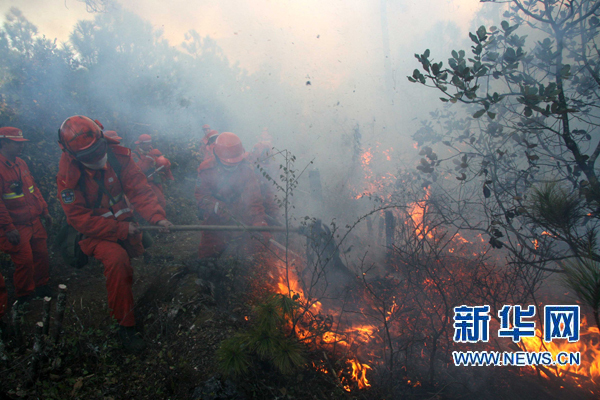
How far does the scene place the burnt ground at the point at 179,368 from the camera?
243 cm

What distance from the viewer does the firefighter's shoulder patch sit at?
10.2ft

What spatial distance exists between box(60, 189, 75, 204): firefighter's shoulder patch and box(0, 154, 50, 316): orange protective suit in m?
1.37

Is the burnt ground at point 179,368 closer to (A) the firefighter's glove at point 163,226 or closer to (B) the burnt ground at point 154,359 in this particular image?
(B) the burnt ground at point 154,359

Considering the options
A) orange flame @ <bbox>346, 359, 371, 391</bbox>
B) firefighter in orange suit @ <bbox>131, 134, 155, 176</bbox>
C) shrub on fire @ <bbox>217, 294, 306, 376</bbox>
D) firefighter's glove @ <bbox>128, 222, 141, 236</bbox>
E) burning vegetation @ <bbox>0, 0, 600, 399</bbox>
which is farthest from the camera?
firefighter in orange suit @ <bbox>131, 134, 155, 176</bbox>

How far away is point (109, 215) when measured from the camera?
3.37 metres

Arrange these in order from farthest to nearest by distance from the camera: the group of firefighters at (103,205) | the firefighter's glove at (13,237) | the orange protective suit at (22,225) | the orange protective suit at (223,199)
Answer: the orange protective suit at (223,199)
the orange protective suit at (22,225)
the firefighter's glove at (13,237)
the group of firefighters at (103,205)

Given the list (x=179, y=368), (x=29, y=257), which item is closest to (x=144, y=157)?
(x=29, y=257)

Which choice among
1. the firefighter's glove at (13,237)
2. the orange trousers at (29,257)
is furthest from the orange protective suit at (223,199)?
the firefighter's glove at (13,237)

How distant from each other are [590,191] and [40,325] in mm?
4518

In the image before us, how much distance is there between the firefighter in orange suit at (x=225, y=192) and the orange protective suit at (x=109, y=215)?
1.62 meters

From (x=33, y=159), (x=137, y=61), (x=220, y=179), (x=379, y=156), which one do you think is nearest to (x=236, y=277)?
(x=220, y=179)

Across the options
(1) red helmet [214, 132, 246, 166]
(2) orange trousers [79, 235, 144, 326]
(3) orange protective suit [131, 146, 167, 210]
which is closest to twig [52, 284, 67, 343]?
(2) orange trousers [79, 235, 144, 326]

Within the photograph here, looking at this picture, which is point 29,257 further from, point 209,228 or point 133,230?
point 209,228

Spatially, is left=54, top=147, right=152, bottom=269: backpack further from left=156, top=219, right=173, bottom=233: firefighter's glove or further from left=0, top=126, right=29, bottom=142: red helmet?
left=0, top=126, right=29, bottom=142: red helmet
